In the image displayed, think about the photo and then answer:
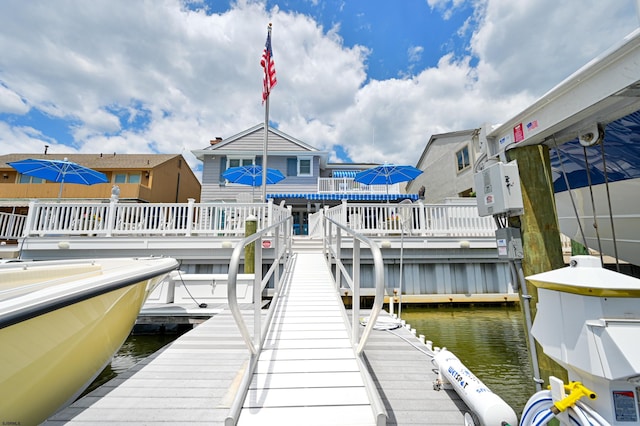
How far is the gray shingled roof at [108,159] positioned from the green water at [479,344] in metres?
16.9

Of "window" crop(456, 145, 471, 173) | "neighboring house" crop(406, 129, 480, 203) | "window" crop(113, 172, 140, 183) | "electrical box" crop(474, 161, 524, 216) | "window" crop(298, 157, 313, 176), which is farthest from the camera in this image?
"window" crop(113, 172, 140, 183)

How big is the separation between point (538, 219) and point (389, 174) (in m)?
7.30

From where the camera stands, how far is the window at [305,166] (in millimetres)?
14334

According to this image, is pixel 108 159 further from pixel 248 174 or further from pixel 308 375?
pixel 308 375

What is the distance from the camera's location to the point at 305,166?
568 inches

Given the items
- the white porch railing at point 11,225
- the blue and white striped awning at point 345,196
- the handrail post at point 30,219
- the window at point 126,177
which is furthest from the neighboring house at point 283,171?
the window at point 126,177

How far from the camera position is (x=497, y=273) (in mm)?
7328

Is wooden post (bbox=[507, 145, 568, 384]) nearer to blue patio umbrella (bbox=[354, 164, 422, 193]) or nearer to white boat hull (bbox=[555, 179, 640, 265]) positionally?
white boat hull (bbox=[555, 179, 640, 265])

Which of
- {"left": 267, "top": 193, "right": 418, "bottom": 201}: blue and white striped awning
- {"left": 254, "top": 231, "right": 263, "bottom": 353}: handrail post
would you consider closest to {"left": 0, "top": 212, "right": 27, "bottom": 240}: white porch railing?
{"left": 267, "top": 193, "right": 418, "bottom": 201}: blue and white striped awning

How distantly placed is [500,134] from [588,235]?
→ 12.2 feet

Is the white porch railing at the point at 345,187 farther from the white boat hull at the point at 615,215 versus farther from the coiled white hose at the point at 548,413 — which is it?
the coiled white hose at the point at 548,413

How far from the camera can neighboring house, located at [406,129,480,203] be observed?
12.5 m

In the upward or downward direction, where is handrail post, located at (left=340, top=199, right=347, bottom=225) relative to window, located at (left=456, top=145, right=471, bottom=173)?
downward

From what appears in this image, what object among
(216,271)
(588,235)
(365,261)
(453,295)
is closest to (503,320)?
(453,295)
